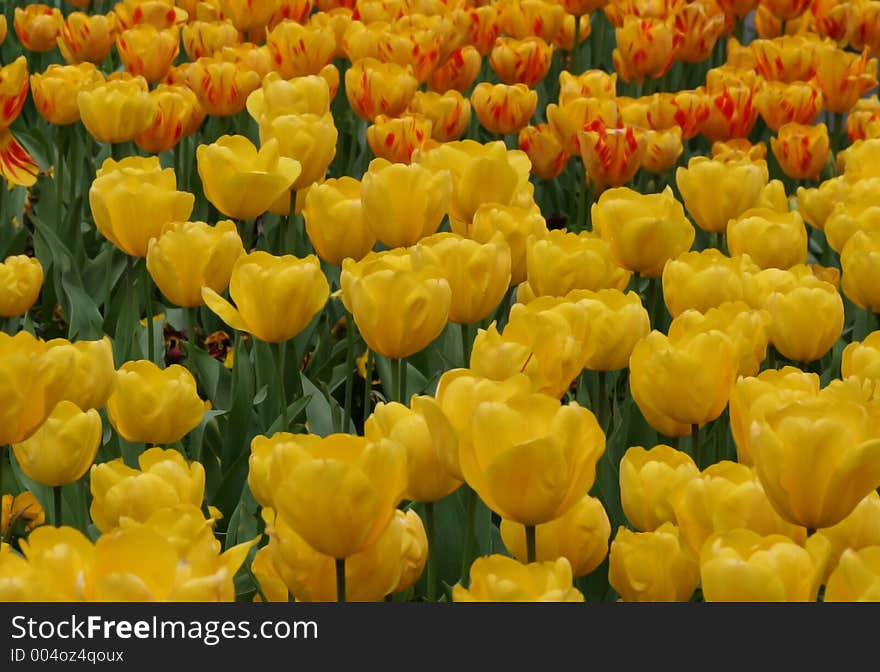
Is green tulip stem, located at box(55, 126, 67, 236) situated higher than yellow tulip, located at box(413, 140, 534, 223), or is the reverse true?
yellow tulip, located at box(413, 140, 534, 223)

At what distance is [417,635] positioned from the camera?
1.41 metres

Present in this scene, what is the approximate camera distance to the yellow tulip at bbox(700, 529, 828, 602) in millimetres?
1458

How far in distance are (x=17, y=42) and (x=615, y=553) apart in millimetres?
4166

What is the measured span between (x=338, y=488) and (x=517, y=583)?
197mm

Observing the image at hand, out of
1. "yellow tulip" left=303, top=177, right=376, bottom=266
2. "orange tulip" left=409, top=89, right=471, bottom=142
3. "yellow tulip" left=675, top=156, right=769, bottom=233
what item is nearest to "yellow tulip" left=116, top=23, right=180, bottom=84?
"orange tulip" left=409, top=89, right=471, bottom=142

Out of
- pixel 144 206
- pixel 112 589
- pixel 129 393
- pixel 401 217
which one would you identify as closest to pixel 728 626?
pixel 112 589

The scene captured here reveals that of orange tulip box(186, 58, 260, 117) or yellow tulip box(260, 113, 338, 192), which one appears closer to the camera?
yellow tulip box(260, 113, 338, 192)

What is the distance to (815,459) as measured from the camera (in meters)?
1.57

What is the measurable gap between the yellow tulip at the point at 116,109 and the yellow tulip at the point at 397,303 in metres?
1.34

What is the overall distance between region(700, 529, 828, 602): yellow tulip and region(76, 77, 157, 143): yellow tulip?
2144 mm

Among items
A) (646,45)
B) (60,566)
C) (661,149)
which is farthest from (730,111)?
(60,566)

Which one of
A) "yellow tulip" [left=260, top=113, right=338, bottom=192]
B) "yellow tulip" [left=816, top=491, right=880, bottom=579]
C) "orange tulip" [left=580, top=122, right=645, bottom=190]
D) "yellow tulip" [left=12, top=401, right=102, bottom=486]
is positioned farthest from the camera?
"orange tulip" [left=580, top=122, right=645, bottom=190]

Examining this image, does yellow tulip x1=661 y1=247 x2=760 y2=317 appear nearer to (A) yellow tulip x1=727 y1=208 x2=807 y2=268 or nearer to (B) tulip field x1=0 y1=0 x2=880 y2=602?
(B) tulip field x1=0 y1=0 x2=880 y2=602

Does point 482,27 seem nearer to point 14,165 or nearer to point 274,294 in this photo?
point 14,165
